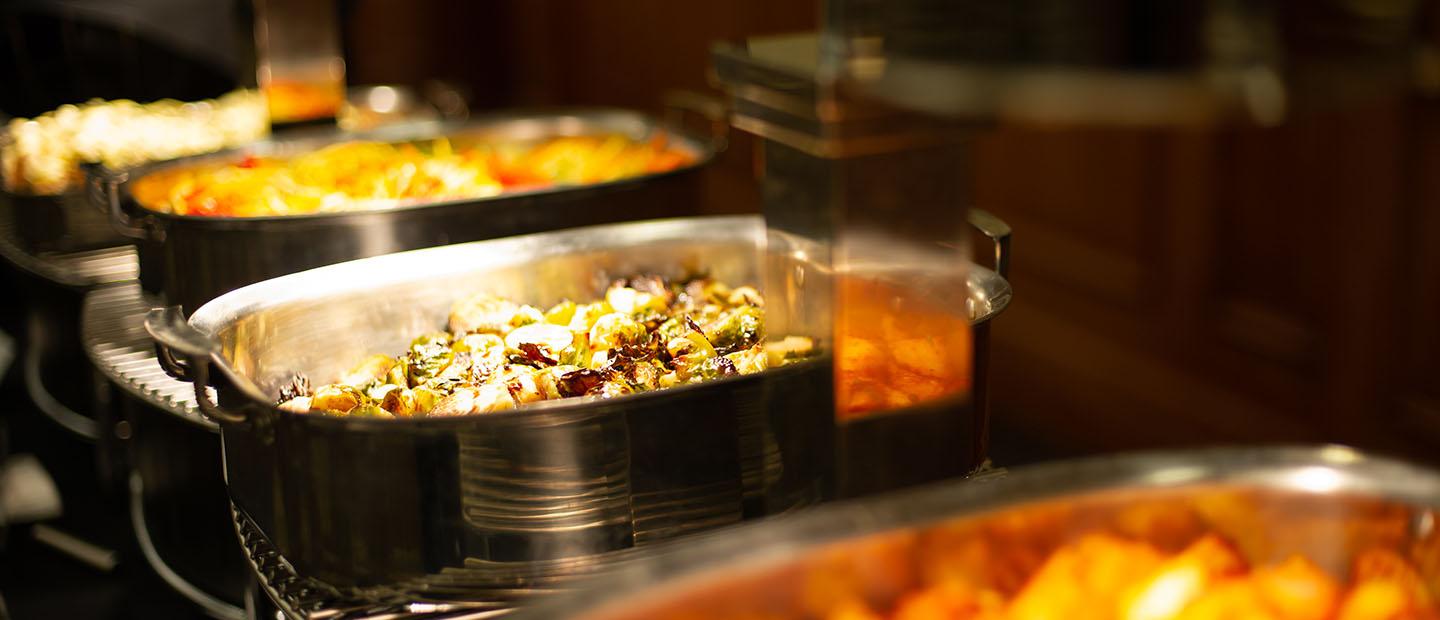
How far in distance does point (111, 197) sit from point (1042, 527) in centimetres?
140

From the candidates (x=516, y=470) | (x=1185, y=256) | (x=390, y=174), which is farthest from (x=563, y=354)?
(x=1185, y=256)

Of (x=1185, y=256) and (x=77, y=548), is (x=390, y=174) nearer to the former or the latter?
(x=77, y=548)

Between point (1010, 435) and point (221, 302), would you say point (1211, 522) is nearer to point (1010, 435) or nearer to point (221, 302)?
point (221, 302)

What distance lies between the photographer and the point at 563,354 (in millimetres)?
1216

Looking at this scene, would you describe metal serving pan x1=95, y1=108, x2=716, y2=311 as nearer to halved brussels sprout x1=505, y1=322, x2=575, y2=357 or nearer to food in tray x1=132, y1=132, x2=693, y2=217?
food in tray x1=132, y1=132, x2=693, y2=217

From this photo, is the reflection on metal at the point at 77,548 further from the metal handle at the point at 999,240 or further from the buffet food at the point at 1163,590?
the buffet food at the point at 1163,590

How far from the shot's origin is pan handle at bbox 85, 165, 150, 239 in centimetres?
169

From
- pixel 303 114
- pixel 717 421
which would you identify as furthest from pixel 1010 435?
pixel 717 421

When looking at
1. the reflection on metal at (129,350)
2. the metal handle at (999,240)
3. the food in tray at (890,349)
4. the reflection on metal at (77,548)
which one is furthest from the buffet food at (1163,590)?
the reflection on metal at (77,548)

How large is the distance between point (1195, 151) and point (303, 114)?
5.41ft

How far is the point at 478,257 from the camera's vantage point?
54.1 inches

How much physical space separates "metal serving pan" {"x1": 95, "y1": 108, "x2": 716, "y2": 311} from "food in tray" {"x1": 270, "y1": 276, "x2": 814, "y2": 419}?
0.32 metres

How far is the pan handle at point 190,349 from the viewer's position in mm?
972

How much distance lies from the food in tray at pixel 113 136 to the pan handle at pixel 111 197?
0.34 metres
